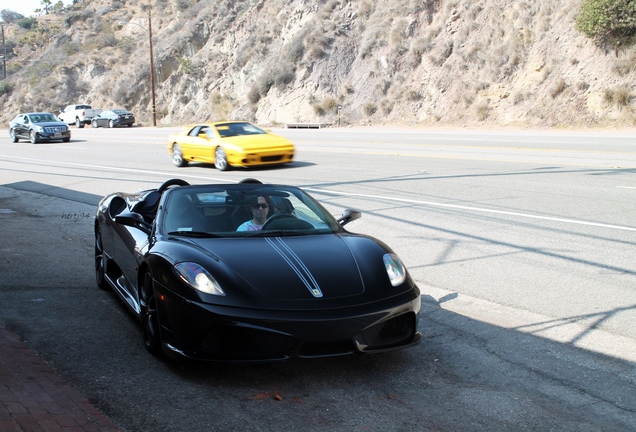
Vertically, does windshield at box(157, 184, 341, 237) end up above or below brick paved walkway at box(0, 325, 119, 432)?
above

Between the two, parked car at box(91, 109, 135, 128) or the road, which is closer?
the road

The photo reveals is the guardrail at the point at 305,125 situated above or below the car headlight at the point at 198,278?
below

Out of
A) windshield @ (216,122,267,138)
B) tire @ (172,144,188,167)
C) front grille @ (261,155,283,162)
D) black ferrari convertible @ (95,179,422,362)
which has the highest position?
black ferrari convertible @ (95,179,422,362)

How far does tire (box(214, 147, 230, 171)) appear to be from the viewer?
19141 millimetres

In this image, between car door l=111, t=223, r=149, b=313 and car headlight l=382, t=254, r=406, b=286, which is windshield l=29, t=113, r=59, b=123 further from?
car headlight l=382, t=254, r=406, b=286

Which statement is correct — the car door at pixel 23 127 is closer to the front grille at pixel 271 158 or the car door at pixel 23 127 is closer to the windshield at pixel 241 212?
the front grille at pixel 271 158

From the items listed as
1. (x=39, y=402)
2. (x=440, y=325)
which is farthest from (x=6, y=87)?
(x=39, y=402)

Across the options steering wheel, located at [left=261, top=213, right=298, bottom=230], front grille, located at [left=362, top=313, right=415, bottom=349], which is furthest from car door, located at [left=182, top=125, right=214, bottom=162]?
front grille, located at [left=362, top=313, right=415, bottom=349]

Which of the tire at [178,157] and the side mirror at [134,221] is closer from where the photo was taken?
the side mirror at [134,221]

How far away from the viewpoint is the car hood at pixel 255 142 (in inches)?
741

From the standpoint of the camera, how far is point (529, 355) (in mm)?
5246

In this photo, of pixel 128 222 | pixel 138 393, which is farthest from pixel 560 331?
pixel 128 222

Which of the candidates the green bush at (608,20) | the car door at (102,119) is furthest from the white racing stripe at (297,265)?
the car door at (102,119)

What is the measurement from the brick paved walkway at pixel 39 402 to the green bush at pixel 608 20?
31.6 m
